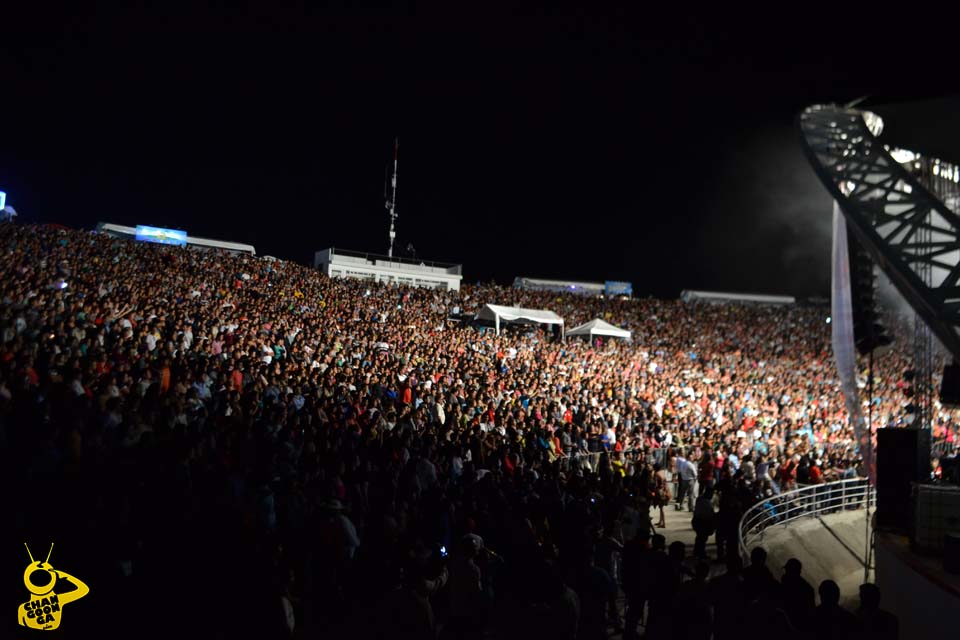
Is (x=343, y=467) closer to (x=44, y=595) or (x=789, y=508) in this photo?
(x=44, y=595)

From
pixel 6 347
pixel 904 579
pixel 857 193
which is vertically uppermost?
pixel 857 193

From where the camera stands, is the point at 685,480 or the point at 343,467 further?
the point at 685,480

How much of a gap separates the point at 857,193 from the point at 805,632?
9.57 metres

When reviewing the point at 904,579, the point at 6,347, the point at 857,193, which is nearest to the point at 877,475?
the point at 904,579

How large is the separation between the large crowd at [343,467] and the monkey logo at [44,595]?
0.13 metres

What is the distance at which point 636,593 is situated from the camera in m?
6.07

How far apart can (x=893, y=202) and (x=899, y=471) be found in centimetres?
452

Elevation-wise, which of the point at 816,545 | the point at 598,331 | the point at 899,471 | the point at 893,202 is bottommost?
the point at 816,545

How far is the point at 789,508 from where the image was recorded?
12906 mm

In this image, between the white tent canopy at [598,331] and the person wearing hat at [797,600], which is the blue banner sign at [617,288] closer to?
the white tent canopy at [598,331]

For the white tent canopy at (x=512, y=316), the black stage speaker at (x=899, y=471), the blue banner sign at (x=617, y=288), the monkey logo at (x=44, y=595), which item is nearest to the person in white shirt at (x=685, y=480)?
the black stage speaker at (x=899, y=471)

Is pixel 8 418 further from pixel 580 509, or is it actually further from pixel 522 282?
pixel 522 282

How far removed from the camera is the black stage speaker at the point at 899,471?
9.59 meters

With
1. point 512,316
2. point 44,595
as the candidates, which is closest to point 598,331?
point 512,316
